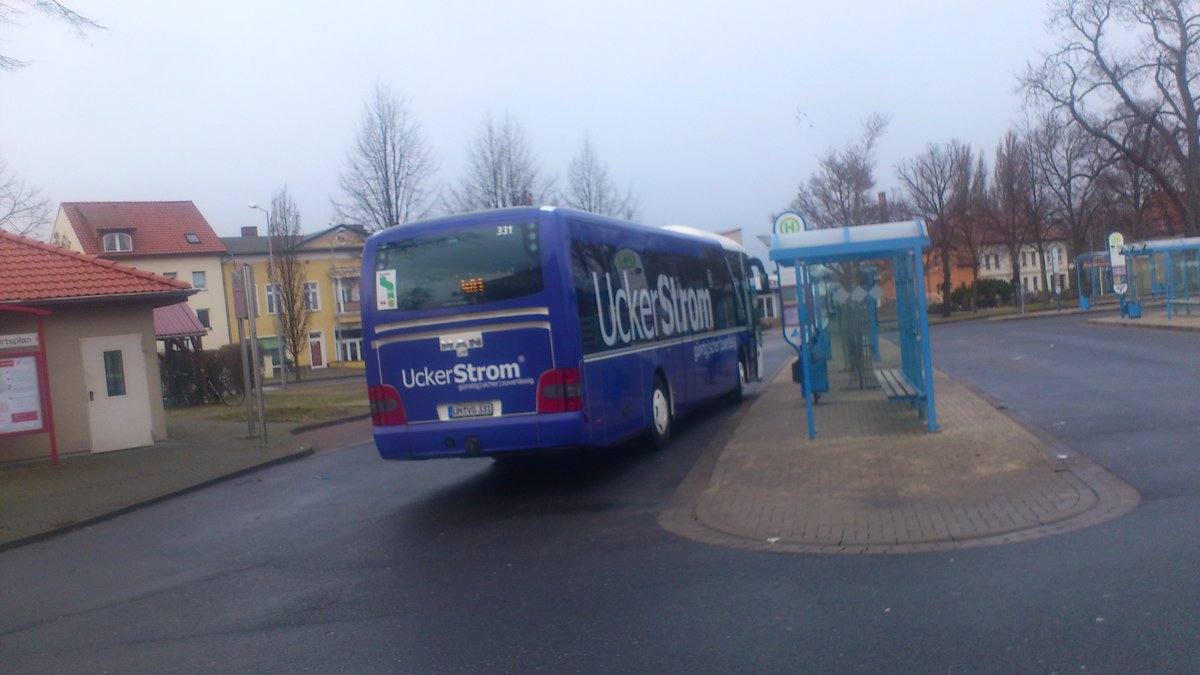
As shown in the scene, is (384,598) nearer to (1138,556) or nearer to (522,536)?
(522,536)

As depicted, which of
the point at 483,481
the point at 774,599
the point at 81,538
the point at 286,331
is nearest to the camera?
the point at 774,599

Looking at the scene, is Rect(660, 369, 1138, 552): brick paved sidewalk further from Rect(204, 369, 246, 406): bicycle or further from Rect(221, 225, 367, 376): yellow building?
Rect(221, 225, 367, 376): yellow building

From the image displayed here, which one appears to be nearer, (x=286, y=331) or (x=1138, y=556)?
(x=1138, y=556)

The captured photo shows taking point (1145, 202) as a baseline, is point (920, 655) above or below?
below

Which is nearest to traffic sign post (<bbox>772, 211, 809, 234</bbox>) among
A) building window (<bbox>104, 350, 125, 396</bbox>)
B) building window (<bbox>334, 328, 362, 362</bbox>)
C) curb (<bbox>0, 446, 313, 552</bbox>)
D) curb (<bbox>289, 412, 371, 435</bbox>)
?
curb (<bbox>0, 446, 313, 552</bbox>)

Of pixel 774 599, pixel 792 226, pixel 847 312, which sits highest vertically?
pixel 792 226

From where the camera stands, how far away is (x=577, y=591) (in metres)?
7.08

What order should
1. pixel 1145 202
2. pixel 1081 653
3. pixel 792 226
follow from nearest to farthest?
1. pixel 1081 653
2. pixel 792 226
3. pixel 1145 202

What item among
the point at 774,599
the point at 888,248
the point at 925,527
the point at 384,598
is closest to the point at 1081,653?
the point at 774,599

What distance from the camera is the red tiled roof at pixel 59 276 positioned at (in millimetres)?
17688

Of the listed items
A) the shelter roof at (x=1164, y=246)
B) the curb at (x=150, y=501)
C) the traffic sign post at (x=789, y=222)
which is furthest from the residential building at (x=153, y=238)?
the shelter roof at (x=1164, y=246)

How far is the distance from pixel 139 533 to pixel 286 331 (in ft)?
137

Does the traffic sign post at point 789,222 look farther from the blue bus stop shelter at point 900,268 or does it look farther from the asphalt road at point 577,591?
the asphalt road at point 577,591

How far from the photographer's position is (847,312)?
17047 mm
